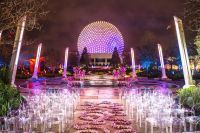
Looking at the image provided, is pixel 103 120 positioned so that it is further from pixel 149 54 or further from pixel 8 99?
pixel 149 54

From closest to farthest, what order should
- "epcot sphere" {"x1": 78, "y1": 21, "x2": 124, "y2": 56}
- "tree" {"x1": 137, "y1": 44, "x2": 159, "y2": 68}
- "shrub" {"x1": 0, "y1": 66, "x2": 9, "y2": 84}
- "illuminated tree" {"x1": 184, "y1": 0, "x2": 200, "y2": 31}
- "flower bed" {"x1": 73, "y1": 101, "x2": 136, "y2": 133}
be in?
"flower bed" {"x1": 73, "y1": 101, "x2": 136, "y2": 133}, "illuminated tree" {"x1": 184, "y1": 0, "x2": 200, "y2": 31}, "shrub" {"x1": 0, "y1": 66, "x2": 9, "y2": 84}, "tree" {"x1": 137, "y1": 44, "x2": 159, "y2": 68}, "epcot sphere" {"x1": 78, "y1": 21, "x2": 124, "y2": 56}

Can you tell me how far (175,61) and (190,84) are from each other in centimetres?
7229

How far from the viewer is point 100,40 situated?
148 m

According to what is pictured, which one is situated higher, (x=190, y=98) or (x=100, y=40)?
(x=100, y=40)

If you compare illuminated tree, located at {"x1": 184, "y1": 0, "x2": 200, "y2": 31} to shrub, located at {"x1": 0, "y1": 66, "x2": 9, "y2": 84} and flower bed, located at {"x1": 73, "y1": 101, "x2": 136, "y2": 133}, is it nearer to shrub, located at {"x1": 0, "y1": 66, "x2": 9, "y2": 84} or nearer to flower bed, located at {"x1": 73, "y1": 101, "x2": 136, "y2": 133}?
flower bed, located at {"x1": 73, "y1": 101, "x2": 136, "y2": 133}

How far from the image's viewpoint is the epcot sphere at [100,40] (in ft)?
480

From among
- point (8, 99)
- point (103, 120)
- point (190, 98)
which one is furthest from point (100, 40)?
point (103, 120)

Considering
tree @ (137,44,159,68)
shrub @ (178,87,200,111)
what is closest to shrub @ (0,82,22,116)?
shrub @ (178,87,200,111)

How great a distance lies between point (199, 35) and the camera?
26.8m

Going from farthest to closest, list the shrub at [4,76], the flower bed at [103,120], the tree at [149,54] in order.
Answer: the tree at [149,54]
the shrub at [4,76]
the flower bed at [103,120]

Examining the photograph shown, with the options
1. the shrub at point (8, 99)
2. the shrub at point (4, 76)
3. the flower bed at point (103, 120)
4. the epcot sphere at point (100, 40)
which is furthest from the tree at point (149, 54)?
the shrub at point (8, 99)

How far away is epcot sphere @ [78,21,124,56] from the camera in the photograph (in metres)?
146

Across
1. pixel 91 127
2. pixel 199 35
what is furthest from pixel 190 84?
pixel 91 127

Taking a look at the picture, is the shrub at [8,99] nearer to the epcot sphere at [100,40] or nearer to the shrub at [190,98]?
the shrub at [190,98]
